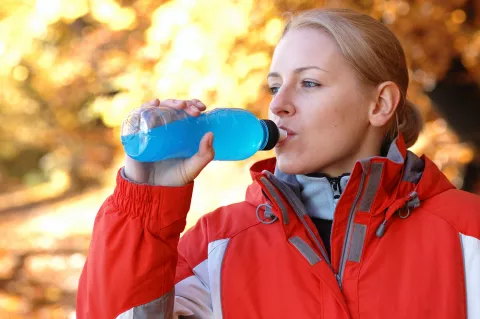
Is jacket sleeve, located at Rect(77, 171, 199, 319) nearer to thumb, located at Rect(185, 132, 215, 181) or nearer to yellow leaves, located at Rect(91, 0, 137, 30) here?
thumb, located at Rect(185, 132, 215, 181)

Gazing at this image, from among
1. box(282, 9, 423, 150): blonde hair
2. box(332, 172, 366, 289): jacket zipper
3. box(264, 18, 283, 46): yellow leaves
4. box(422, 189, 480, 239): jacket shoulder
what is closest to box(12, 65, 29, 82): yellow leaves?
box(264, 18, 283, 46): yellow leaves

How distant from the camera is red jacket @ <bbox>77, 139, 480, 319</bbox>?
4.82ft

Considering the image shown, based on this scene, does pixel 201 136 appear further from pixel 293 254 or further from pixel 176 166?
pixel 293 254

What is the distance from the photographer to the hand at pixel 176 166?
4.97ft

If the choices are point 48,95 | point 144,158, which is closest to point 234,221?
point 144,158

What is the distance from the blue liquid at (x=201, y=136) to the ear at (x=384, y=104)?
1.38ft

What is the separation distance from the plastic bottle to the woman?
1.5 inches

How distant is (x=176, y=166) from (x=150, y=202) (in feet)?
0.40

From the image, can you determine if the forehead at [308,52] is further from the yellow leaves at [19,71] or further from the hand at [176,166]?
the yellow leaves at [19,71]

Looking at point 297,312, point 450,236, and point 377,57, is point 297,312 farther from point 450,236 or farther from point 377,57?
point 377,57

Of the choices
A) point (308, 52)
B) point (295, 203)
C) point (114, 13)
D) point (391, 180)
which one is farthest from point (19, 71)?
point (391, 180)

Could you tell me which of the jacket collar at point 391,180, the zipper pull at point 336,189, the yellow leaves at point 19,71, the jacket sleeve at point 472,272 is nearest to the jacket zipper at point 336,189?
the zipper pull at point 336,189

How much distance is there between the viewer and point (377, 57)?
1864 millimetres

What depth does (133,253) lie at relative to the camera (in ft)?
4.76
